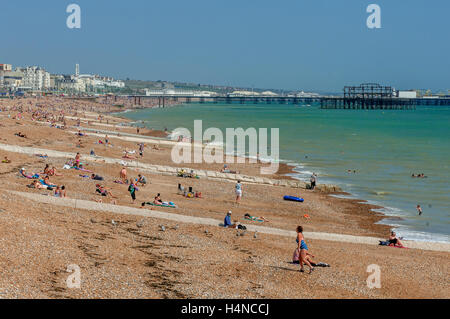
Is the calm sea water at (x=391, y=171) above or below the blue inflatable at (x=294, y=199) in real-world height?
below

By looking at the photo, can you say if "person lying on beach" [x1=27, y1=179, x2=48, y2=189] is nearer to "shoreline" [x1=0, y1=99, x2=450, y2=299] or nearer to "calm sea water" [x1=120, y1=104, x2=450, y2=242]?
"shoreline" [x1=0, y1=99, x2=450, y2=299]

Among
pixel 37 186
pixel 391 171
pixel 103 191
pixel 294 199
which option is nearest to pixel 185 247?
pixel 103 191

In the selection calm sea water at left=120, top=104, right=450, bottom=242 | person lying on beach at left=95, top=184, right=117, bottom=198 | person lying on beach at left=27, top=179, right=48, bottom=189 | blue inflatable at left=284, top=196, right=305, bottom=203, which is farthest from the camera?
blue inflatable at left=284, top=196, right=305, bottom=203

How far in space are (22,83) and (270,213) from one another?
192 meters

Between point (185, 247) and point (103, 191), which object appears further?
point (103, 191)

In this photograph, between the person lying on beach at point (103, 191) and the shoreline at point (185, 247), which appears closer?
the shoreline at point (185, 247)

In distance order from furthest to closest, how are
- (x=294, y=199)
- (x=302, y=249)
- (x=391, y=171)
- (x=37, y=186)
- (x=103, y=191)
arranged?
(x=391, y=171) < (x=294, y=199) < (x=103, y=191) < (x=37, y=186) < (x=302, y=249)

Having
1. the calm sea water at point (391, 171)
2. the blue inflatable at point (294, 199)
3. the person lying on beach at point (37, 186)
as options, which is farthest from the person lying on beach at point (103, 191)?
the calm sea water at point (391, 171)

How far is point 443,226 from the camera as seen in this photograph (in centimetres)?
2073

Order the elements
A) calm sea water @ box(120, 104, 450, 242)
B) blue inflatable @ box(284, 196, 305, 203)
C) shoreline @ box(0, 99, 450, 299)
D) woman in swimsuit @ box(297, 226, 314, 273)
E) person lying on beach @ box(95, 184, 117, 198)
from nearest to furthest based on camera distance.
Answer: shoreline @ box(0, 99, 450, 299) → woman in swimsuit @ box(297, 226, 314, 273) → person lying on beach @ box(95, 184, 117, 198) → calm sea water @ box(120, 104, 450, 242) → blue inflatable @ box(284, 196, 305, 203)

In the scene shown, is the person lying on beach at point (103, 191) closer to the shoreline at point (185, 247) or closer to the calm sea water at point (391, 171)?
the shoreline at point (185, 247)

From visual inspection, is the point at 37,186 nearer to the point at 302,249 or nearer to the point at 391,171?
the point at 302,249

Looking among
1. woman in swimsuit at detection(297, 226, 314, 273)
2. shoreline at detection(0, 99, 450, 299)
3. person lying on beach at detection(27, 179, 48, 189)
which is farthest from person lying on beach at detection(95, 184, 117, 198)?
woman in swimsuit at detection(297, 226, 314, 273)
